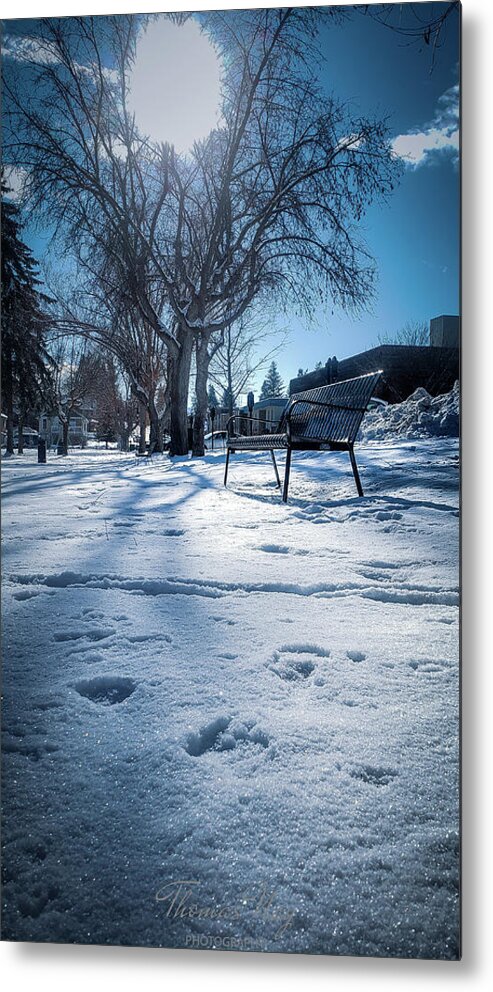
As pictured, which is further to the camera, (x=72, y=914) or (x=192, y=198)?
(x=192, y=198)

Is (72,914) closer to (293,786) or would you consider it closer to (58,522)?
(293,786)

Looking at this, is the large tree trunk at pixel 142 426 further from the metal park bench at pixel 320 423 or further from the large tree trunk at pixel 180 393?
the metal park bench at pixel 320 423

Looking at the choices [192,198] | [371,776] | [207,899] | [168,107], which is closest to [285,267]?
[192,198]

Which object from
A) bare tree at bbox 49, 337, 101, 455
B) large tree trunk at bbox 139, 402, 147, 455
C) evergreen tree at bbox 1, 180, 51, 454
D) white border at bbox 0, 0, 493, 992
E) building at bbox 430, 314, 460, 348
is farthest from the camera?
large tree trunk at bbox 139, 402, 147, 455

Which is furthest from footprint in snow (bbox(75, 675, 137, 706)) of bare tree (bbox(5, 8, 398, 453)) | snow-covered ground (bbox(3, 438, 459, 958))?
bare tree (bbox(5, 8, 398, 453))

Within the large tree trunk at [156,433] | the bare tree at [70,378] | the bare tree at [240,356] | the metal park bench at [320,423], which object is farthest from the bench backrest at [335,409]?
the bare tree at [70,378]

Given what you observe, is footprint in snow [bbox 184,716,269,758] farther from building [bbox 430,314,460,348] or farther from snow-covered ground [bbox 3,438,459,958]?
building [bbox 430,314,460,348]
